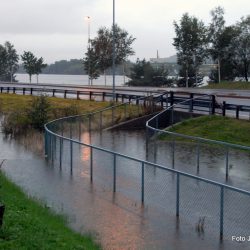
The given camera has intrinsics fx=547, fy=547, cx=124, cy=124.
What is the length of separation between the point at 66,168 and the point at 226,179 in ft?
17.5

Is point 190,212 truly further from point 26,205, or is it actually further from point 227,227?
point 26,205

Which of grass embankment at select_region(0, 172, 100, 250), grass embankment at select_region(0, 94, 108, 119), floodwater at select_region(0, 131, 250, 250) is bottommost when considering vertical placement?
floodwater at select_region(0, 131, 250, 250)

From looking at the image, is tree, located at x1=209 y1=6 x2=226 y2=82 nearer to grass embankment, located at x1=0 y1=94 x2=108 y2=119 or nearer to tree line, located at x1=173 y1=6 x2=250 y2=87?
tree line, located at x1=173 y1=6 x2=250 y2=87

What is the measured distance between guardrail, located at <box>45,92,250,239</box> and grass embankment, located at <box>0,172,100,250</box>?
8.85 ft

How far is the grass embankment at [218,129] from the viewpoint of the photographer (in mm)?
23369

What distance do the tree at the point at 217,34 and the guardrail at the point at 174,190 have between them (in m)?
51.4

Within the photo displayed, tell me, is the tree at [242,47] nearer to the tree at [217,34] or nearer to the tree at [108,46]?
the tree at [217,34]

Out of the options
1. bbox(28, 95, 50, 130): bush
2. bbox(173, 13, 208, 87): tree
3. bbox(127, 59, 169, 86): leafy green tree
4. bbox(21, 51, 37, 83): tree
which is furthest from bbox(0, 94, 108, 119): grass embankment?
bbox(21, 51, 37, 83): tree

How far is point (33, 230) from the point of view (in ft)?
31.3

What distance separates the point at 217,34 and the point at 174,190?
58.1 m

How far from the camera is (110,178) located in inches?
643

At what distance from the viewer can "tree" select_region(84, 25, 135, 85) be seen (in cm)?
7694

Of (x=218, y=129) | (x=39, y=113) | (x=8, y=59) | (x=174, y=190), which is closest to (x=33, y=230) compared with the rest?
(x=174, y=190)

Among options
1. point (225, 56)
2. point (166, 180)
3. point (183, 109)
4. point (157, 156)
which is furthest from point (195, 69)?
point (166, 180)
